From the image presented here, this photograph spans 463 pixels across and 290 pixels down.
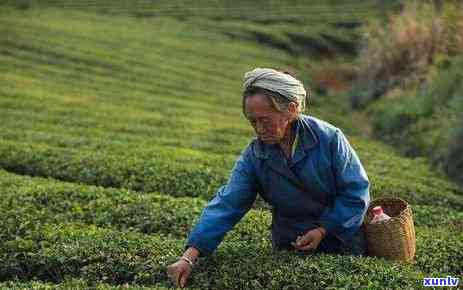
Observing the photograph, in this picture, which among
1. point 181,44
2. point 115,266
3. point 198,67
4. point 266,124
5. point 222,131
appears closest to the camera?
point 266,124

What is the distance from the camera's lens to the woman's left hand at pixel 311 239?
4734 mm

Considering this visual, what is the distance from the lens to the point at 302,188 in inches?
188

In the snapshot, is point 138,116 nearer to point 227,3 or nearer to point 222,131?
point 222,131

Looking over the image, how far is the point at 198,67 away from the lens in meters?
24.5

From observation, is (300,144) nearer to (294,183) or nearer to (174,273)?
(294,183)

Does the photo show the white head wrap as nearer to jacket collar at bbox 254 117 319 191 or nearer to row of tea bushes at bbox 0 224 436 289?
jacket collar at bbox 254 117 319 191

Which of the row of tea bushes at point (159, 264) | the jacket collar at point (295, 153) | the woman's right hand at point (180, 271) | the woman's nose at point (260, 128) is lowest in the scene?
the row of tea bushes at point (159, 264)

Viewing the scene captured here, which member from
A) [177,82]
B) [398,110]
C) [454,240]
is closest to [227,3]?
[177,82]

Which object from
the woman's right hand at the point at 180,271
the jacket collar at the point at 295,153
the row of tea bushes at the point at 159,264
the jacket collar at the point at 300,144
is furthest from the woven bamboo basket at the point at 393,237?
the woman's right hand at the point at 180,271

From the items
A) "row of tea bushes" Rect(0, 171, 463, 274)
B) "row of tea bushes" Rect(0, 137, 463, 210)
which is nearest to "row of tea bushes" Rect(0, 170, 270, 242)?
"row of tea bushes" Rect(0, 171, 463, 274)

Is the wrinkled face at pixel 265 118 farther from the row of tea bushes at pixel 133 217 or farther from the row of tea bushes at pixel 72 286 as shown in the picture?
the row of tea bushes at pixel 133 217

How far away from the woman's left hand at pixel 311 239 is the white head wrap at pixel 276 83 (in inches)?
39.4

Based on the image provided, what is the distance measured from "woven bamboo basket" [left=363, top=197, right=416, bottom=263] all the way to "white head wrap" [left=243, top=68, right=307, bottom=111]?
48.9 inches

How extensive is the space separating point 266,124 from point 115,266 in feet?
6.36
